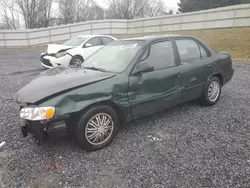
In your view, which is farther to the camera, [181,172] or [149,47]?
[149,47]

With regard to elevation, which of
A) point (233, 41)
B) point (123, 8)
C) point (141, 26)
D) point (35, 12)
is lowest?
point (233, 41)

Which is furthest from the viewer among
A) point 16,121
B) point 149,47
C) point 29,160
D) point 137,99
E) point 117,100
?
point 16,121

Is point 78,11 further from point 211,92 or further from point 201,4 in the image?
point 211,92

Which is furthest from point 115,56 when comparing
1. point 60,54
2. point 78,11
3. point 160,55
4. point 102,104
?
point 78,11

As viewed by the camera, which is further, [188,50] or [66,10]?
[66,10]

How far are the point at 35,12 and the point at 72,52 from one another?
38.9m

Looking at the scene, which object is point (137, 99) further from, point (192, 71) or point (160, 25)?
point (160, 25)

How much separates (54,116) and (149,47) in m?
1.89

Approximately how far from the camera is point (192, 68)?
366 centimetres

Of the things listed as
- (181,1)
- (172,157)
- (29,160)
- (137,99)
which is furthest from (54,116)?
(181,1)

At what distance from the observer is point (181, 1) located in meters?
36.2

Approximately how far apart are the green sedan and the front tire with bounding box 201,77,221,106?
0.9 inches

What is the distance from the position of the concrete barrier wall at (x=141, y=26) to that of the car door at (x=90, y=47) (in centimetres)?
1315

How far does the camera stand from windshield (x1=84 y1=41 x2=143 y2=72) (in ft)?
10.1
